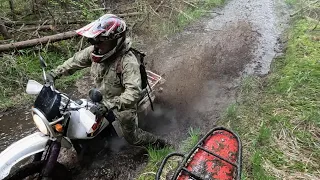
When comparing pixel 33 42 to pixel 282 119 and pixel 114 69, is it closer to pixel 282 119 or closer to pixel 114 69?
pixel 114 69

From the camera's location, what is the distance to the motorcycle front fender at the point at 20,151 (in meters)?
3.19

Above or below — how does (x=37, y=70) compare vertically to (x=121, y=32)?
below

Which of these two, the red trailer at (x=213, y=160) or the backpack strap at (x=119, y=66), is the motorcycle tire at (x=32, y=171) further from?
the red trailer at (x=213, y=160)

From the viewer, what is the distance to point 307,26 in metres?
8.43

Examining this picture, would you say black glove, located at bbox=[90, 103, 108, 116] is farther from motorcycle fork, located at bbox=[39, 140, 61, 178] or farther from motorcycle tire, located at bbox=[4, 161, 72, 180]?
motorcycle tire, located at bbox=[4, 161, 72, 180]

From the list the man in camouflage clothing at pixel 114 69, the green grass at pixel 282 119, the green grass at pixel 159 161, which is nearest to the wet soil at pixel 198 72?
the green grass at pixel 159 161

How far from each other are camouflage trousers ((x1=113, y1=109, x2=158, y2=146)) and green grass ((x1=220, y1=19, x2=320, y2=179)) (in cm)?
138

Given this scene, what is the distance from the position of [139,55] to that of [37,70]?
136 inches

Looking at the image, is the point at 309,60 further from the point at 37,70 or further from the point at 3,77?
the point at 3,77

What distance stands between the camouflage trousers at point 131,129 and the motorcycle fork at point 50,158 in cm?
83

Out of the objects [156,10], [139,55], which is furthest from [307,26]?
[139,55]

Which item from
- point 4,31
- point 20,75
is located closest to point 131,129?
point 20,75

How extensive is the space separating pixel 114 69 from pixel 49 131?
1.15 metres

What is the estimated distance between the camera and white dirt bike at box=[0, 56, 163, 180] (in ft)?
10.5
